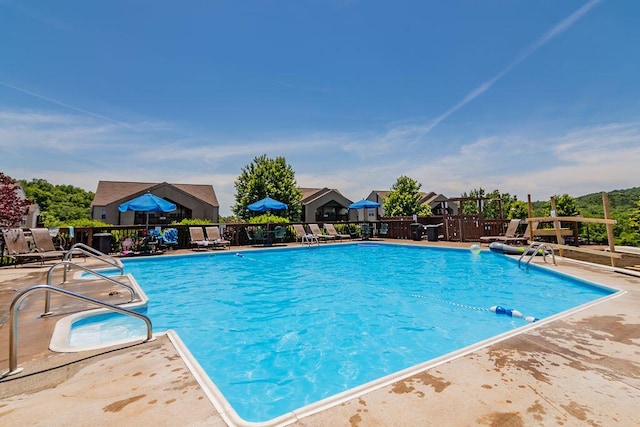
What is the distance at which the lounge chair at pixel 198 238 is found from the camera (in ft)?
41.1

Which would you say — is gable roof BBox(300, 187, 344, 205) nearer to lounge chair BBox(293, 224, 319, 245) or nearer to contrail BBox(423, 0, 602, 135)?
lounge chair BBox(293, 224, 319, 245)

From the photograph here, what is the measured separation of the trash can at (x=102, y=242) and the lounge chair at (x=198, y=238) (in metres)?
2.98

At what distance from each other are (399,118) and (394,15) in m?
6.45

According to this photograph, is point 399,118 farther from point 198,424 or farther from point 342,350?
point 198,424

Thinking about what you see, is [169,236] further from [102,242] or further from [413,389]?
[413,389]

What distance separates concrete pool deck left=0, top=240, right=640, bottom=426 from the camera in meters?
1.79

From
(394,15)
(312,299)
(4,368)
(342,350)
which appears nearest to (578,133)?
(394,15)

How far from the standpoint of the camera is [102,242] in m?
10.9

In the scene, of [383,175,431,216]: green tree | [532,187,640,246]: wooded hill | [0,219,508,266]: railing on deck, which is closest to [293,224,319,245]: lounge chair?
[0,219,508,266]: railing on deck

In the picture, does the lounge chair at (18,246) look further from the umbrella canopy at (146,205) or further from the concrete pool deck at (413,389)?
the concrete pool deck at (413,389)

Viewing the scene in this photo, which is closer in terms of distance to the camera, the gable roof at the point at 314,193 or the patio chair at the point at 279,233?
the patio chair at the point at 279,233

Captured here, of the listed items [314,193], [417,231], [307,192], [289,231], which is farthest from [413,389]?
[307,192]

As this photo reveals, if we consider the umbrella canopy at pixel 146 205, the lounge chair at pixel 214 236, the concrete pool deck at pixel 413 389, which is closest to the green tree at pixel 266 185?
the lounge chair at pixel 214 236

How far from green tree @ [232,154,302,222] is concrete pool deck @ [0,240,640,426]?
2482 cm
